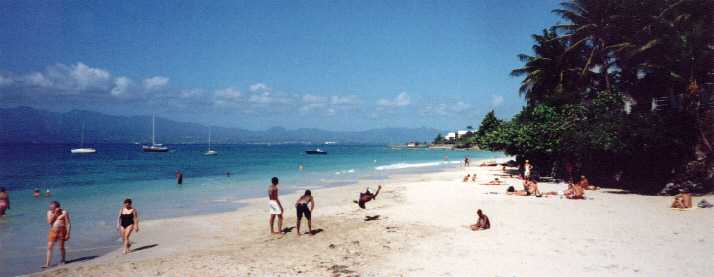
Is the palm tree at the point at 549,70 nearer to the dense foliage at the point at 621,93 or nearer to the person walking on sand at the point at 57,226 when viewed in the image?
the dense foliage at the point at 621,93

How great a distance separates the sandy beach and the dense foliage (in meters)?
3.03

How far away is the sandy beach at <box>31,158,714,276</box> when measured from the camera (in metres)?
8.00

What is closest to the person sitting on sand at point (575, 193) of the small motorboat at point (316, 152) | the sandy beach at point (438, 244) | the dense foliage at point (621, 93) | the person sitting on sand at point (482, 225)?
the sandy beach at point (438, 244)

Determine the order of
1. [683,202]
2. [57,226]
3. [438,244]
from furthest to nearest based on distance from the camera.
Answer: [683,202] → [438,244] → [57,226]

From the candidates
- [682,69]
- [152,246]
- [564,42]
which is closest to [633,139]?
[682,69]

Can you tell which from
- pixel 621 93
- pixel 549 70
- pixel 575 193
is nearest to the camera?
pixel 575 193

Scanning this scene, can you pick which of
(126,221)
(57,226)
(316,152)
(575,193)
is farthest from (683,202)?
(316,152)

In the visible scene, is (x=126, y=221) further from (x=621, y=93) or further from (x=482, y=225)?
(x=621, y=93)

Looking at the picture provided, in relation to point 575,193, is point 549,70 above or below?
above

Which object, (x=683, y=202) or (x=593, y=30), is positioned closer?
(x=683, y=202)

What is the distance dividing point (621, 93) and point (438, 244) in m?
22.2

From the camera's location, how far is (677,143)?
16.7 meters

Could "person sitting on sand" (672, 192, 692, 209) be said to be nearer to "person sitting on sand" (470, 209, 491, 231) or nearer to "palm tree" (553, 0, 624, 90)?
"person sitting on sand" (470, 209, 491, 231)

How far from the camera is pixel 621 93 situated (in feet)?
84.2
